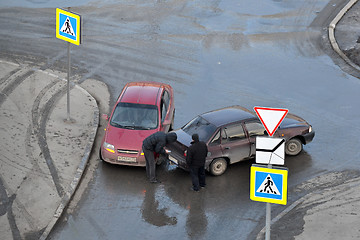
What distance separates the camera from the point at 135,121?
1853cm

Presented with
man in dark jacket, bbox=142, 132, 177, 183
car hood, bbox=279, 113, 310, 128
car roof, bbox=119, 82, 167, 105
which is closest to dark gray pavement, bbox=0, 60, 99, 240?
car roof, bbox=119, 82, 167, 105

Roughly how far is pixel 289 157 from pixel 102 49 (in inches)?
403

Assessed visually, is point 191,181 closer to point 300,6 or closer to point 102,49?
point 102,49

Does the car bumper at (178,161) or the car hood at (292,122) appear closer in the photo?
the car bumper at (178,161)

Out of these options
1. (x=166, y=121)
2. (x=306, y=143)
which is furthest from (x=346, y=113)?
(x=166, y=121)

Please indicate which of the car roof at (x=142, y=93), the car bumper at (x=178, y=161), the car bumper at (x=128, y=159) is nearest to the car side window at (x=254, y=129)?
the car bumper at (x=178, y=161)

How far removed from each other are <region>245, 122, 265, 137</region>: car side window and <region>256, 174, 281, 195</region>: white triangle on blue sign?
6.12 m

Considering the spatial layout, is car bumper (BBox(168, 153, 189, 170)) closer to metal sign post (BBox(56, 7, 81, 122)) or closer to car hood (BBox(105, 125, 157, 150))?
car hood (BBox(105, 125, 157, 150))

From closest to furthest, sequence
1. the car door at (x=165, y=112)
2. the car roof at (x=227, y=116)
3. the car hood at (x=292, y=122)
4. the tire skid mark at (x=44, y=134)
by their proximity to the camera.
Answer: the tire skid mark at (x=44, y=134), the car roof at (x=227, y=116), the car door at (x=165, y=112), the car hood at (x=292, y=122)

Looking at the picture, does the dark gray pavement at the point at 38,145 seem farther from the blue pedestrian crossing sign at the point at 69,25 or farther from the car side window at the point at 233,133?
the car side window at the point at 233,133

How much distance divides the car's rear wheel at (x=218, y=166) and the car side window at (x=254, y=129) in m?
1.11

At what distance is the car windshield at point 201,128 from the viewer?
17.7 m

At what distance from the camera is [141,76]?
2364 cm

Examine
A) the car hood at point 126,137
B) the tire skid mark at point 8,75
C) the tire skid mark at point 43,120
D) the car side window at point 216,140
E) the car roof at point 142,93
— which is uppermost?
the car roof at point 142,93
